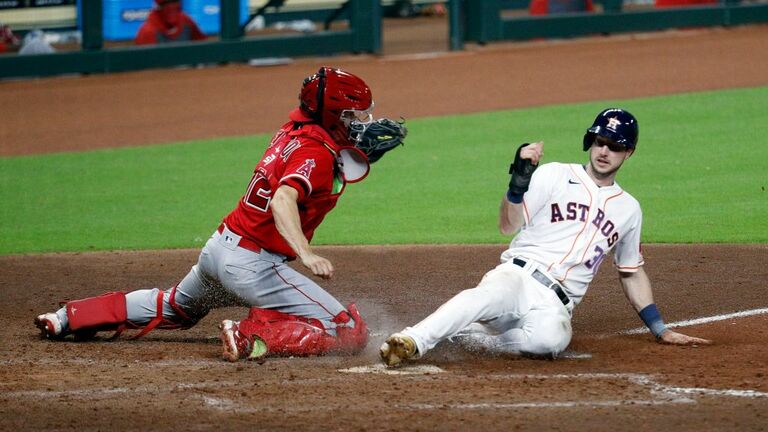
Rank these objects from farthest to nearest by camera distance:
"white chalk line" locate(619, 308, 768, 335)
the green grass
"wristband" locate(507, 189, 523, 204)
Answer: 1. the green grass
2. "white chalk line" locate(619, 308, 768, 335)
3. "wristband" locate(507, 189, 523, 204)

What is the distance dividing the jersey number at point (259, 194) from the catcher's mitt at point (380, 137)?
439mm

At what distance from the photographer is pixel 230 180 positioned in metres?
10.2

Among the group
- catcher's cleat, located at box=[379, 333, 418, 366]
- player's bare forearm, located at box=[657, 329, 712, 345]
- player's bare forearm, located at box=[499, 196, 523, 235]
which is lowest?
player's bare forearm, located at box=[657, 329, 712, 345]

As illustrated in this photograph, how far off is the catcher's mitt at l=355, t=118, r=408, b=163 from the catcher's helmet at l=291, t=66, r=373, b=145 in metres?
0.04

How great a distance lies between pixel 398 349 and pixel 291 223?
67 cm

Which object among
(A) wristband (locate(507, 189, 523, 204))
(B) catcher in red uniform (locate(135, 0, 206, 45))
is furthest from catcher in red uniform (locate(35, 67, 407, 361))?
(B) catcher in red uniform (locate(135, 0, 206, 45))

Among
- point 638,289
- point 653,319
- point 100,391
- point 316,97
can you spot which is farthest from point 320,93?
point 653,319

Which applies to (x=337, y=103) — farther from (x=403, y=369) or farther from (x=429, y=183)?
(x=429, y=183)

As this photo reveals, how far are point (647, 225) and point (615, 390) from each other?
13.1 ft

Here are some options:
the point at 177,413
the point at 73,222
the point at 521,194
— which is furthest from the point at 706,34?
the point at 177,413

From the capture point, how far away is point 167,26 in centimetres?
1536


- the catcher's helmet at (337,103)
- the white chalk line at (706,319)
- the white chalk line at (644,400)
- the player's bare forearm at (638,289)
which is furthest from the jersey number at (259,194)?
the white chalk line at (706,319)

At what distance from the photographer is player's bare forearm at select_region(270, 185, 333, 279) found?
4.70 meters

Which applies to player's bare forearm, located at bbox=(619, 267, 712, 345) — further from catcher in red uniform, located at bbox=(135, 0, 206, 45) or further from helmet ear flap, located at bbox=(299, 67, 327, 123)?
catcher in red uniform, located at bbox=(135, 0, 206, 45)
